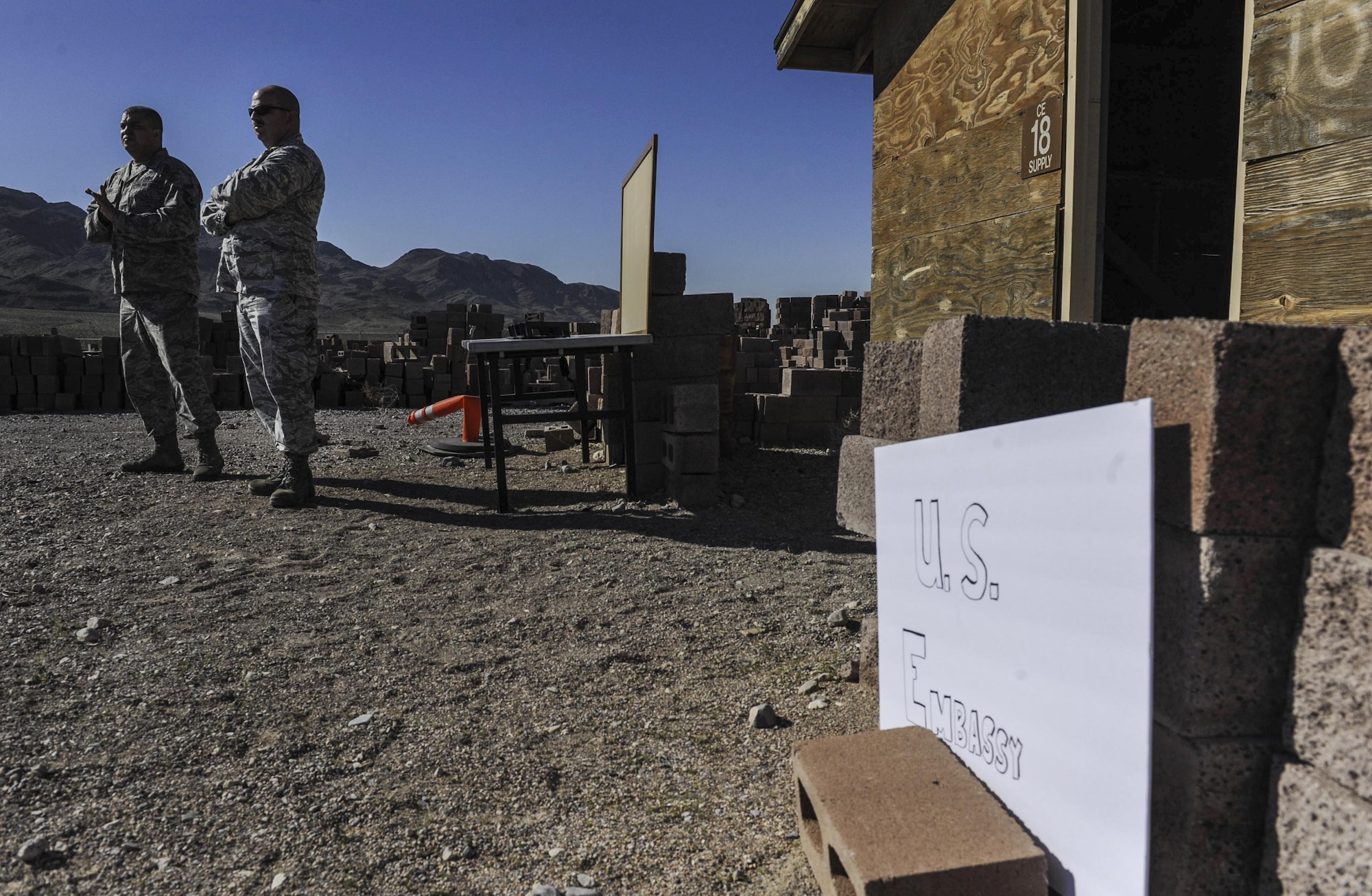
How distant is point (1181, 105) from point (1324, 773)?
4.04m

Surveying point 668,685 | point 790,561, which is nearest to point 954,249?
point 790,561

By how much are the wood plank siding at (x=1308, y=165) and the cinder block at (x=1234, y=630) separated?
1158mm

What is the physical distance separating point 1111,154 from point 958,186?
3.82 ft

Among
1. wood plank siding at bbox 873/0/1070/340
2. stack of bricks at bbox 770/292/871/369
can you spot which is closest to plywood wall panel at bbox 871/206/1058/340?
wood plank siding at bbox 873/0/1070/340

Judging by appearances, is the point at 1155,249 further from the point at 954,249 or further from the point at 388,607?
the point at 388,607

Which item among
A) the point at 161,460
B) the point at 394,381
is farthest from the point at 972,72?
the point at 394,381

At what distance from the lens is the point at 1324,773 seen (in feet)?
3.97

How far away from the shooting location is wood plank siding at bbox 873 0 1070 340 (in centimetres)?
327

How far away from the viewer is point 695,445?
5516 millimetres

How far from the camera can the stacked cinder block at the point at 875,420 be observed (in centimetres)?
240

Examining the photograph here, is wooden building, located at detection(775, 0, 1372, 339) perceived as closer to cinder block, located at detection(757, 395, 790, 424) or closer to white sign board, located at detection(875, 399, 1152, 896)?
→ white sign board, located at detection(875, 399, 1152, 896)

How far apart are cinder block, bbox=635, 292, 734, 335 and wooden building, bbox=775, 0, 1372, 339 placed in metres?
1.69

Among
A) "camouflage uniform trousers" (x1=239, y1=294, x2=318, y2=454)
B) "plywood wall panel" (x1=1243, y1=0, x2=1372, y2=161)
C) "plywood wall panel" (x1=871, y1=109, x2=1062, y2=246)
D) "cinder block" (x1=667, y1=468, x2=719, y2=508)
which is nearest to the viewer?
"plywood wall panel" (x1=1243, y1=0, x2=1372, y2=161)

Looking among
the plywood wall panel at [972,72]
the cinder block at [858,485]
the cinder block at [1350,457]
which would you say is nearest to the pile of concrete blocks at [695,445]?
the plywood wall panel at [972,72]
